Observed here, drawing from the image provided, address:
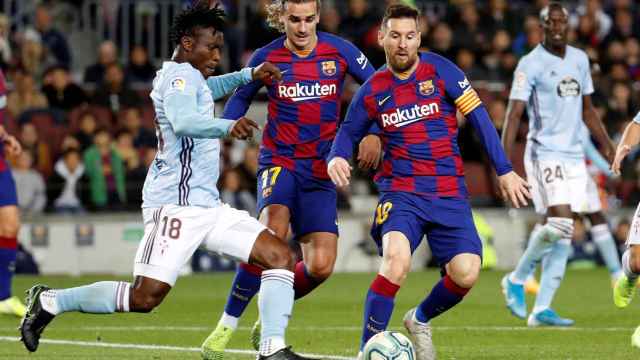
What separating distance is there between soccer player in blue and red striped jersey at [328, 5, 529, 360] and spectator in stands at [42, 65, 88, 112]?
11.4 meters

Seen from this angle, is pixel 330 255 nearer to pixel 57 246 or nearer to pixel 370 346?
pixel 370 346

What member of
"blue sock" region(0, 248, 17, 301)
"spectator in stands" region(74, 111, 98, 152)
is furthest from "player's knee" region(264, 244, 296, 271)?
"spectator in stands" region(74, 111, 98, 152)

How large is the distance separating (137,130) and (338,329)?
338 inches

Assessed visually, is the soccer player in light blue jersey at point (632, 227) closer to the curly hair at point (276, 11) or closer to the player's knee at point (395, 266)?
the player's knee at point (395, 266)

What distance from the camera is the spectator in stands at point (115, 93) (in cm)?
2036

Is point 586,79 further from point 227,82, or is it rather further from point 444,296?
point 227,82

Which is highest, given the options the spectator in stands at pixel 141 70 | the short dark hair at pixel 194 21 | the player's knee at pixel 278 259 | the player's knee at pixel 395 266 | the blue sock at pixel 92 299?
the short dark hair at pixel 194 21

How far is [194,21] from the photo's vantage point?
8.72 metres

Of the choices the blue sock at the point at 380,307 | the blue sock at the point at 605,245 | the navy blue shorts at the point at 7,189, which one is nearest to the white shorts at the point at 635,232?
the blue sock at the point at 380,307

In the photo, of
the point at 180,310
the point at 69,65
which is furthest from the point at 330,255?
the point at 69,65

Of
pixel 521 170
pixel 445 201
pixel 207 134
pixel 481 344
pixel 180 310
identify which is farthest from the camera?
pixel 521 170

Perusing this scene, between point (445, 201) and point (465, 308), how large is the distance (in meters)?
4.98

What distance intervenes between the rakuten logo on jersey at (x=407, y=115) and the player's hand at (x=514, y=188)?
0.70 metres

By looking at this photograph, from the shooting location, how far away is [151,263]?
847cm
